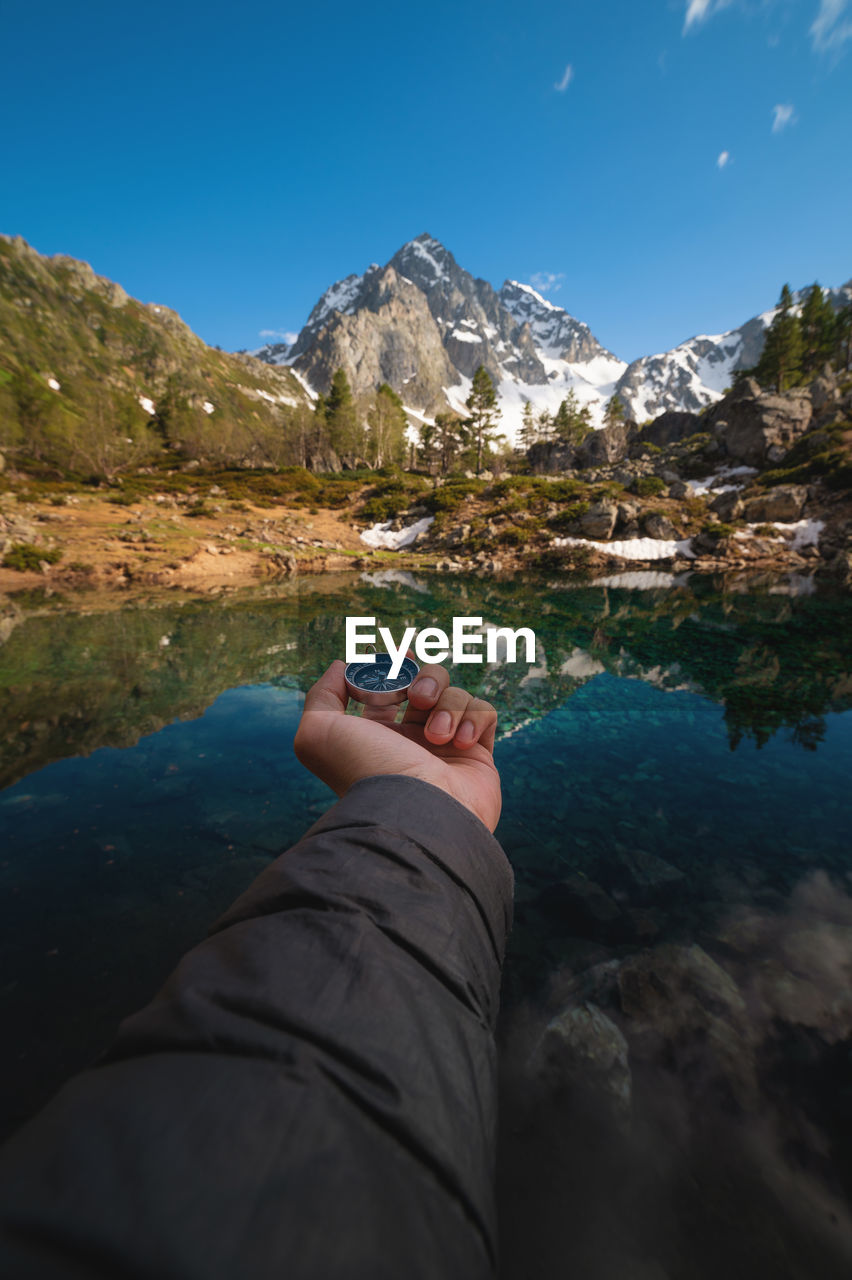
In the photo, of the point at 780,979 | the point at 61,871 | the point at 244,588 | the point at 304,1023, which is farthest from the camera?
the point at 244,588

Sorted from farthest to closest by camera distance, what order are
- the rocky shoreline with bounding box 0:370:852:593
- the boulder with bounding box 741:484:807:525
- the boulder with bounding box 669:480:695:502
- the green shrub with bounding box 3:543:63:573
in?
the boulder with bounding box 669:480:695:502
the boulder with bounding box 741:484:807:525
the rocky shoreline with bounding box 0:370:852:593
the green shrub with bounding box 3:543:63:573

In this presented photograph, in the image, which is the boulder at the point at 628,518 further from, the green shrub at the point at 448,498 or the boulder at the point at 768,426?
the boulder at the point at 768,426

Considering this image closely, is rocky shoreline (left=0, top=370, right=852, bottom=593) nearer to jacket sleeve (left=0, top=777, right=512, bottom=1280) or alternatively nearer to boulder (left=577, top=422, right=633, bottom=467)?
boulder (left=577, top=422, right=633, bottom=467)

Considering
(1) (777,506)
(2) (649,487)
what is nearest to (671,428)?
(2) (649,487)

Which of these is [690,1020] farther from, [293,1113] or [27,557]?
[27,557]

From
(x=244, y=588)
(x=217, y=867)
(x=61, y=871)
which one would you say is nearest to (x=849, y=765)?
(x=217, y=867)

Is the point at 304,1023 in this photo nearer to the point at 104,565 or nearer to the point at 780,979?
A: the point at 780,979

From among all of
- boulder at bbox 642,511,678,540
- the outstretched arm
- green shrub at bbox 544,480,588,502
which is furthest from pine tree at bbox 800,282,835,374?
the outstretched arm
